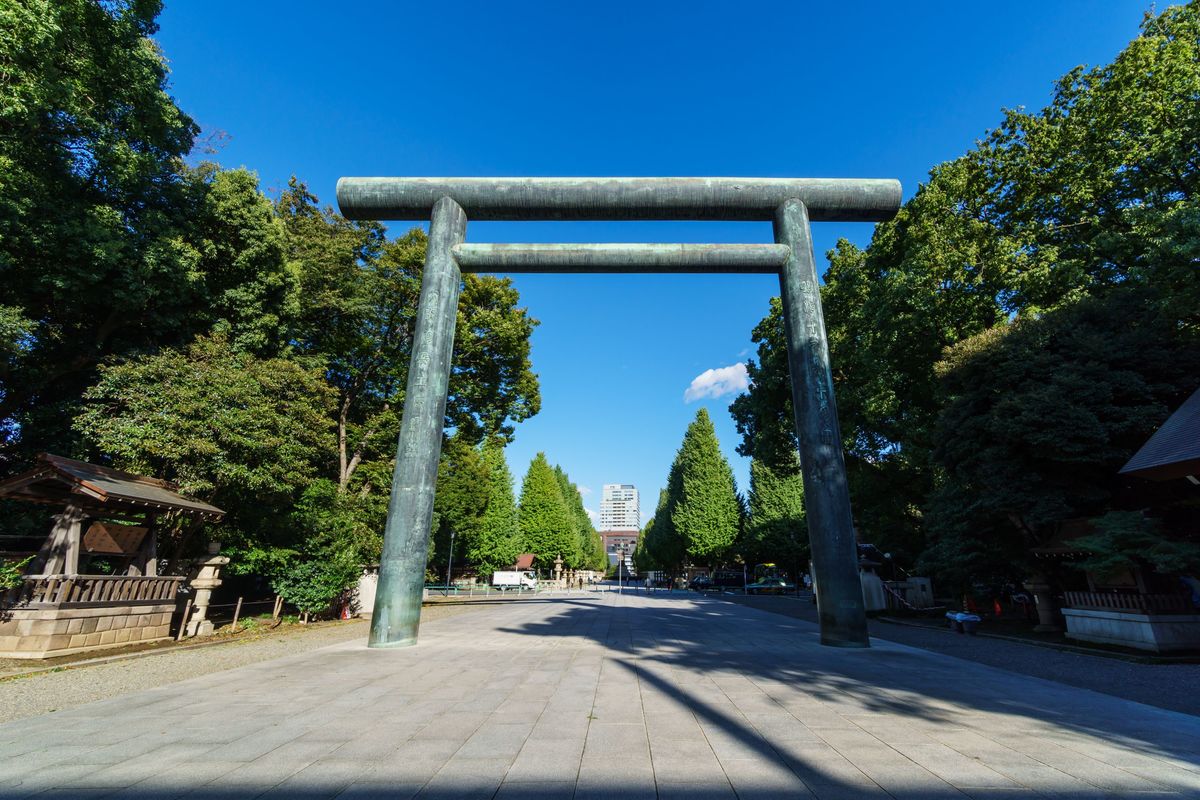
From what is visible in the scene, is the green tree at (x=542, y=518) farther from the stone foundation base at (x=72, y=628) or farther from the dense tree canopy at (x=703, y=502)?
the stone foundation base at (x=72, y=628)

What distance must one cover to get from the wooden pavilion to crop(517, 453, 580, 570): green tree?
4007 centimetres

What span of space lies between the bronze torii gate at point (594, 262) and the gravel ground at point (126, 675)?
2.79 metres

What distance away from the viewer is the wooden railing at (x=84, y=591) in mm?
9094

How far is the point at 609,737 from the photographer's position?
3.79 meters

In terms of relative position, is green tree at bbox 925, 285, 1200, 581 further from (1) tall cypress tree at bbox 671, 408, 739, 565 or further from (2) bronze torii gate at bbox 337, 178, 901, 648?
(1) tall cypress tree at bbox 671, 408, 739, 565

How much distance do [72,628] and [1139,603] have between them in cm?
1987

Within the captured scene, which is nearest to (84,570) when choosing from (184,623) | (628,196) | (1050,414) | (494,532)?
(184,623)

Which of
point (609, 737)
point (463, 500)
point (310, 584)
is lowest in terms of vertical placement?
point (609, 737)

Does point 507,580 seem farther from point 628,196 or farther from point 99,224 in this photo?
point 628,196

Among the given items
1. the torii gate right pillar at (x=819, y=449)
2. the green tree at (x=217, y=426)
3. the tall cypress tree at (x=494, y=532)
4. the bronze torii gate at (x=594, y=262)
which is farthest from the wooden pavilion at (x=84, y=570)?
the tall cypress tree at (x=494, y=532)

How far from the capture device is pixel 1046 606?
40.2ft

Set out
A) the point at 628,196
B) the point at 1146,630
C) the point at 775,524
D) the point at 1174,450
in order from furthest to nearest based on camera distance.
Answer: the point at 775,524 → the point at 628,196 → the point at 1146,630 → the point at 1174,450

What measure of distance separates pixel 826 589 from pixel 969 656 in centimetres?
351

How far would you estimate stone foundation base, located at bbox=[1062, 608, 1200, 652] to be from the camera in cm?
883
